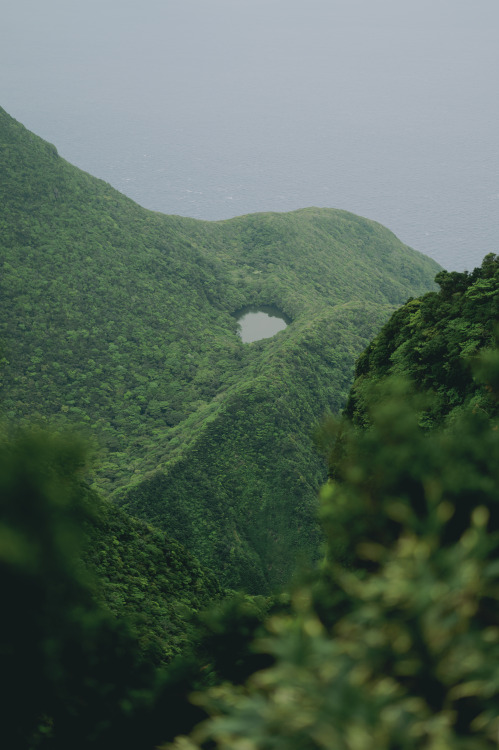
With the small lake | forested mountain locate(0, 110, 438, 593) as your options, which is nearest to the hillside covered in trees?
forested mountain locate(0, 110, 438, 593)

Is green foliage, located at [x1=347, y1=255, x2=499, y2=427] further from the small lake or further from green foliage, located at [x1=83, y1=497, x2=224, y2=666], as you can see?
the small lake

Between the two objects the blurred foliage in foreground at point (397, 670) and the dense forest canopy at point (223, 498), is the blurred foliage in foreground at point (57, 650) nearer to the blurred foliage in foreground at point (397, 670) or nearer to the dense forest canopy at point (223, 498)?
the dense forest canopy at point (223, 498)

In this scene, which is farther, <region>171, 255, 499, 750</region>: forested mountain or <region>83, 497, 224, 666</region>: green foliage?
<region>83, 497, 224, 666</region>: green foliage

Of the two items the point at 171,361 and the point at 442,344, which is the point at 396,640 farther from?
the point at 171,361

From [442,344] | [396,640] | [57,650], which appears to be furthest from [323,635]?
[442,344]

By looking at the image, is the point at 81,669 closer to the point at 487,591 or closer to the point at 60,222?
the point at 487,591

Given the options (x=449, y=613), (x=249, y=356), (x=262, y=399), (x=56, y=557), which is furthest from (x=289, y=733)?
(x=249, y=356)
